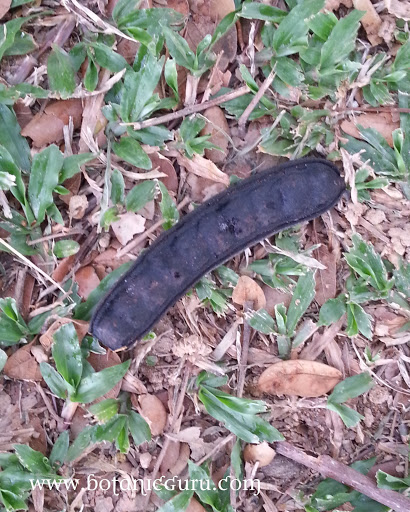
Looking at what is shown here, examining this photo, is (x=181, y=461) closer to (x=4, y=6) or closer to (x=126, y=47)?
(x=126, y=47)

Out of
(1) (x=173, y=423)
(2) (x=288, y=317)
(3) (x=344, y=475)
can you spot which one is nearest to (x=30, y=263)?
(1) (x=173, y=423)

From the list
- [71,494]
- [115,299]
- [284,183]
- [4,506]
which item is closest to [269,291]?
[284,183]

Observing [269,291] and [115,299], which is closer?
[115,299]

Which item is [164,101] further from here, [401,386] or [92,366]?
[401,386]

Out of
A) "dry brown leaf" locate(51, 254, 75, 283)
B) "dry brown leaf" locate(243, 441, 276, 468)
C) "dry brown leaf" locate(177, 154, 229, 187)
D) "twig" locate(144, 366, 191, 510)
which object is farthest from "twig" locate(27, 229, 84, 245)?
"dry brown leaf" locate(243, 441, 276, 468)

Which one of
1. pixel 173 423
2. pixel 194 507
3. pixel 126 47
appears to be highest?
pixel 126 47

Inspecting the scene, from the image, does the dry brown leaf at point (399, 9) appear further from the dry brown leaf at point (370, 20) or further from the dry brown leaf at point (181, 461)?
the dry brown leaf at point (181, 461)
